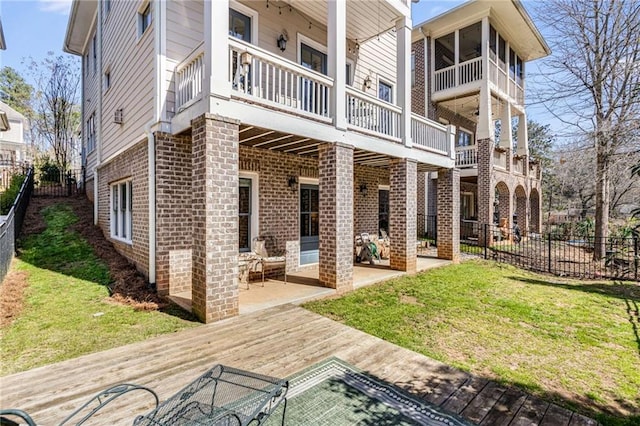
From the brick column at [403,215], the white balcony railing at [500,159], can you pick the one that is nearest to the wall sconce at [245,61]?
the brick column at [403,215]

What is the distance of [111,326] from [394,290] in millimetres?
5336

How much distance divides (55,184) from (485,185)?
2008 cm

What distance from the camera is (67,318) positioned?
16.1 ft

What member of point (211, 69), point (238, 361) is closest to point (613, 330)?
point (238, 361)

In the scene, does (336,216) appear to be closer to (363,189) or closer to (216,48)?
(216,48)

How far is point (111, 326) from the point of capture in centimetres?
463

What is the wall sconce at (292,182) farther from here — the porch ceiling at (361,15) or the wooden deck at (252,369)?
the porch ceiling at (361,15)

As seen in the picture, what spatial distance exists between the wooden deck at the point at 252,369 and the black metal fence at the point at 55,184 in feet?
47.2

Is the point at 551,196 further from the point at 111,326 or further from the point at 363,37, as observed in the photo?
the point at 111,326

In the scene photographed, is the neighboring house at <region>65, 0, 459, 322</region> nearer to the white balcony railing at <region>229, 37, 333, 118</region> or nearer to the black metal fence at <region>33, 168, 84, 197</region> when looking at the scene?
the white balcony railing at <region>229, 37, 333, 118</region>

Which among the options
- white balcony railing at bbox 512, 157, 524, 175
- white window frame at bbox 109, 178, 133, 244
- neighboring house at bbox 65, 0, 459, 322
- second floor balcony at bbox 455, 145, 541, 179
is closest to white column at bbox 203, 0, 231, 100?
neighboring house at bbox 65, 0, 459, 322

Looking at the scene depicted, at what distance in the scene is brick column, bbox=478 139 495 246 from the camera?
13469 millimetres

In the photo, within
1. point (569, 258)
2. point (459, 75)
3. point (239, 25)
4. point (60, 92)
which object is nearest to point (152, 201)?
point (239, 25)

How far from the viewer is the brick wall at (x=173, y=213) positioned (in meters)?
5.99
